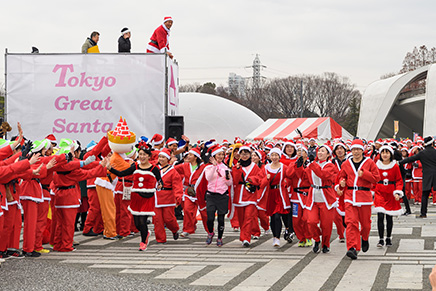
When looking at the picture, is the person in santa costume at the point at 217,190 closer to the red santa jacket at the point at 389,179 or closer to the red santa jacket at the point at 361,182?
the red santa jacket at the point at 361,182

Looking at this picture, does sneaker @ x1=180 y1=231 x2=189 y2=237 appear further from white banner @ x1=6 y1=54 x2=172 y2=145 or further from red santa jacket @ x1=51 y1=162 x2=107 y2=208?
white banner @ x1=6 y1=54 x2=172 y2=145

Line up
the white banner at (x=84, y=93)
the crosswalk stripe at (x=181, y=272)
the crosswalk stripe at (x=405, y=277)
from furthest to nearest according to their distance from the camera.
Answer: the white banner at (x=84, y=93), the crosswalk stripe at (x=181, y=272), the crosswalk stripe at (x=405, y=277)

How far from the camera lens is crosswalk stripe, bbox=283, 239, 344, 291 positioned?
25.5 feet

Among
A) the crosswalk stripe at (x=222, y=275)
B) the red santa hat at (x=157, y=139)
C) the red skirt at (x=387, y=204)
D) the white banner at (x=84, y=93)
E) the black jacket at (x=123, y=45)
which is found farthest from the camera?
the black jacket at (x=123, y=45)

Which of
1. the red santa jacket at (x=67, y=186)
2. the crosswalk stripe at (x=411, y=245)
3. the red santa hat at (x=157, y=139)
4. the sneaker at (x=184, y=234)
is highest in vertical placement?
the red santa hat at (x=157, y=139)

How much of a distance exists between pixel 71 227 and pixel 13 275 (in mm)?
2284

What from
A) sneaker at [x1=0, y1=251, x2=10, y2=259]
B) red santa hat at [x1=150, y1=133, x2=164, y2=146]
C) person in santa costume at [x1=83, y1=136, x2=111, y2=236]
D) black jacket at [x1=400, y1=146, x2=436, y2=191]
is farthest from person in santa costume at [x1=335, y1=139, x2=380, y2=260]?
black jacket at [x1=400, y1=146, x2=436, y2=191]

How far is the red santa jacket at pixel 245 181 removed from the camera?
442 inches

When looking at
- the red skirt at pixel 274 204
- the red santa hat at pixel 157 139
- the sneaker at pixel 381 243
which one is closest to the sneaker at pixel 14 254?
the red skirt at pixel 274 204

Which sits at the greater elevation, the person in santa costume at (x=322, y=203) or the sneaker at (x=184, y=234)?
the person in santa costume at (x=322, y=203)

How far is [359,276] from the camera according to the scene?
8258 millimetres

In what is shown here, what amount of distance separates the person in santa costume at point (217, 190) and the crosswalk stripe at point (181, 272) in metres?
2.23

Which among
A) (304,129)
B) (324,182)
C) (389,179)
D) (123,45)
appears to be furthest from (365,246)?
(304,129)

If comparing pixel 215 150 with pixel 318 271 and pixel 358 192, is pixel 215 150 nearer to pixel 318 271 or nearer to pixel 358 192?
pixel 358 192
